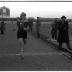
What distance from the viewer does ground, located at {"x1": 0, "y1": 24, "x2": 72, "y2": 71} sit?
47.8ft

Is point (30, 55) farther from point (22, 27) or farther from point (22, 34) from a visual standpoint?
point (22, 27)

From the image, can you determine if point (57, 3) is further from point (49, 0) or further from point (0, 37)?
point (0, 37)

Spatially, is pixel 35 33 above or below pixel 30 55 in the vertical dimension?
above

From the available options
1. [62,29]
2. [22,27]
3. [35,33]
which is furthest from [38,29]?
[62,29]

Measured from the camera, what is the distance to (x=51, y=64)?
14695 mm

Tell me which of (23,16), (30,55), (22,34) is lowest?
(30,55)

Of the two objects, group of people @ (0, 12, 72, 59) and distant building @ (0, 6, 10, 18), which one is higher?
distant building @ (0, 6, 10, 18)

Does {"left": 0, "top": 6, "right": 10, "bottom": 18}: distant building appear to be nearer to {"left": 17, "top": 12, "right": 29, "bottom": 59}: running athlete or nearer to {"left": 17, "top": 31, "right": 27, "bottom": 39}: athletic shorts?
{"left": 17, "top": 12, "right": 29, "bottom": 59}: running athlete

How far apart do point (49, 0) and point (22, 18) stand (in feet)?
1.68

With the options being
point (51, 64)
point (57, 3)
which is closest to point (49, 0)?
point (57, 3)

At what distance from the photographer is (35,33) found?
14.7 meters

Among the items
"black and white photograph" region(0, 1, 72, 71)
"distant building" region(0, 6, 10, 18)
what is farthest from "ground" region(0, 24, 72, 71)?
"distant building" region(0, 6, 10, 18)

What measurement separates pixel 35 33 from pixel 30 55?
1.16 ft

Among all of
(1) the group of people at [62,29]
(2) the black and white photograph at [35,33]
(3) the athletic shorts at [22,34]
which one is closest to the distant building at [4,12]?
(2) the black and white photograph at [35,33]
